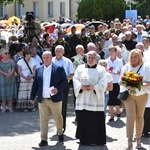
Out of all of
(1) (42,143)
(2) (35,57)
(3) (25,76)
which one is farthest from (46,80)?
(2) (35,57)

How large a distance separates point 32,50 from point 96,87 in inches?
207

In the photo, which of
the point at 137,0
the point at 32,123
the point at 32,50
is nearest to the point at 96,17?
the point at 137,0

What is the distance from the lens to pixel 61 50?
38.4 feet

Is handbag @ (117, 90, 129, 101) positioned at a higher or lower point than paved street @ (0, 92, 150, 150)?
higher

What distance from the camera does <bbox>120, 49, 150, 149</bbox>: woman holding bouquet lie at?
9915 mm

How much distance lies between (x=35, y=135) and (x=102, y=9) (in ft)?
95.8

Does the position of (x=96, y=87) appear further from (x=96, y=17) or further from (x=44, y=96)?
(x=96, y=17)

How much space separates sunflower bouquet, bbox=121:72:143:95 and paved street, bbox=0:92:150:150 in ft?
4.37

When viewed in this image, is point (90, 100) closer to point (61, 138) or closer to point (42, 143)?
point (61, 138)

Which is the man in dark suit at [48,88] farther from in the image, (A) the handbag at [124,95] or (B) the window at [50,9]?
(B) the window at [50,9]

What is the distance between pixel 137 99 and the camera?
9938 mm

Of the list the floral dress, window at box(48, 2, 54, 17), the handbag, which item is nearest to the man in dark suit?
the handbag

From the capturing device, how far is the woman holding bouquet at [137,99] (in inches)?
390

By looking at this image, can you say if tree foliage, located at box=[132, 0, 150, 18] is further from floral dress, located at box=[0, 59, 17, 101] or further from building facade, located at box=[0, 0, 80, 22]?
floral dress, located at box=[0, 59, 17, 101]
